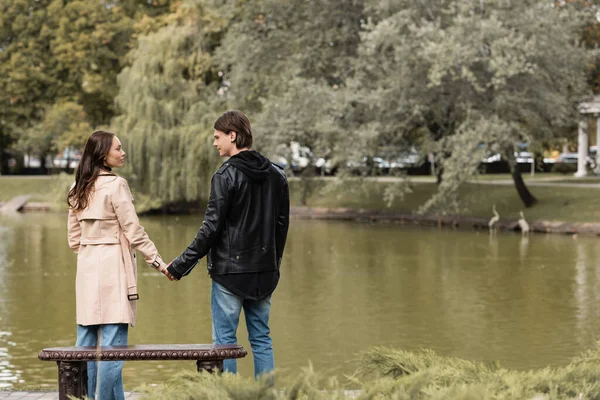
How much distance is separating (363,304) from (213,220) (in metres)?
9.54

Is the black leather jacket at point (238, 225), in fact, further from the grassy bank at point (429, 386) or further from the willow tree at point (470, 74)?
the willow tree at point (470, 74)

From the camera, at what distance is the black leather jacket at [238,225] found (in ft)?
23.6

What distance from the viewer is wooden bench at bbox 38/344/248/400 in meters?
6.62

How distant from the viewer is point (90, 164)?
7.05m

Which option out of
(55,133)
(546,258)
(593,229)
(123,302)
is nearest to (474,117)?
(593,229)

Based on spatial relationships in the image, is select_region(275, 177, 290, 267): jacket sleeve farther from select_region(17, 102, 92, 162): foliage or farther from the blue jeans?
select_region(17, 102, 92, 162): foliage

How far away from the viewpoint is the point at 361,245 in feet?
89.2

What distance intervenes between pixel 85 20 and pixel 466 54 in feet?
72.5

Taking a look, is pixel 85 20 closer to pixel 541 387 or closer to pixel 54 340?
pixel 54 340

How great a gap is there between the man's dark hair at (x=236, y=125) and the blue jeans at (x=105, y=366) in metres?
1.28

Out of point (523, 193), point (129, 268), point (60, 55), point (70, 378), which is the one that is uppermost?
point (60, 55)

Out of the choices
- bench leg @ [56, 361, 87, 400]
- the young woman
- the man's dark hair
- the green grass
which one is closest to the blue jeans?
the young woman

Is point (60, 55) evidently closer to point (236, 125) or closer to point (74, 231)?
point (74, 231)

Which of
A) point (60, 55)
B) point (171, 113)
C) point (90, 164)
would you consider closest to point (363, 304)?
point (90, 164)
